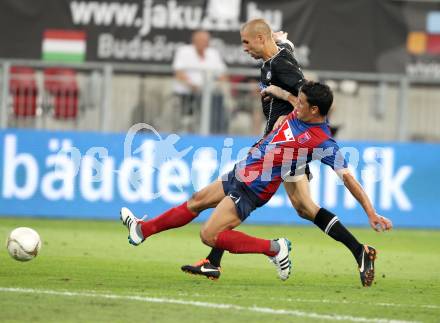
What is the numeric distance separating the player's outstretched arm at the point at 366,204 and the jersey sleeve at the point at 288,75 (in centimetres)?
102

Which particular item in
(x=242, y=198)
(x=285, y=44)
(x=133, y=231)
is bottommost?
(x=133, y=231)

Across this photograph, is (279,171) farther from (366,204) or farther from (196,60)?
(196,60)

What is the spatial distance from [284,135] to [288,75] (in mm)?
627

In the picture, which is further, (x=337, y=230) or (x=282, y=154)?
(x=337, y=230)

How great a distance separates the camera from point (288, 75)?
35.7 ft

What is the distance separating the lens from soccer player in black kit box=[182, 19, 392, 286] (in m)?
10.8

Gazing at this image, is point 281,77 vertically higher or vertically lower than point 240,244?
higher

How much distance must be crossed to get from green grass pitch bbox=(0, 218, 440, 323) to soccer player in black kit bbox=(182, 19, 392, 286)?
22 centimetres

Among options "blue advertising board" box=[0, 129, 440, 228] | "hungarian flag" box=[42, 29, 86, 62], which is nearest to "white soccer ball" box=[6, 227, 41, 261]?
"blue advertising board" box=[0, 129, 440, 228]

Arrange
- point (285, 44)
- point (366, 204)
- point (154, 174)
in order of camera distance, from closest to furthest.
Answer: point (366, 204) < point (285, 44) < point (154, 174)

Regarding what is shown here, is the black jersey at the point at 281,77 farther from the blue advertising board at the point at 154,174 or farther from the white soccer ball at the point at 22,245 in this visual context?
the blue advertising board at the point at 154,174

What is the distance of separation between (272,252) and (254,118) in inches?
307

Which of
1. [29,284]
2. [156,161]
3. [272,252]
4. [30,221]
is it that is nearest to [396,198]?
[156,161]

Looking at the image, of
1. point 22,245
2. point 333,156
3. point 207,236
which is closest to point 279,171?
point 333,156
